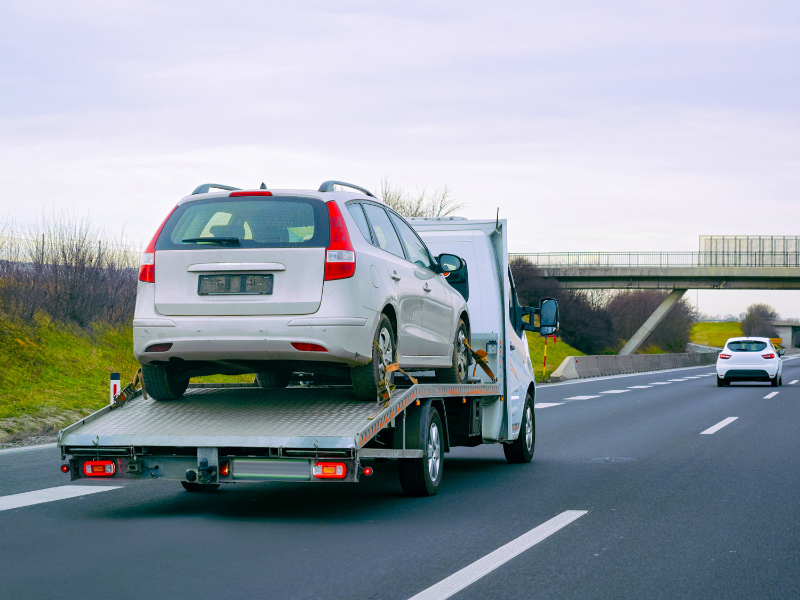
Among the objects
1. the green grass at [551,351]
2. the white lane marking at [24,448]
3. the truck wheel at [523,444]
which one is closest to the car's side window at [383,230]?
the truck wheel at [523,444]

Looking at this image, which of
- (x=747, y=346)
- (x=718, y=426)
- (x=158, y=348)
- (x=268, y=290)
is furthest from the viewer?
(x=747, y=346)

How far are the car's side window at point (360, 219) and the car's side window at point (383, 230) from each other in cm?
13

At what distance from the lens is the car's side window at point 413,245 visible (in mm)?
8633

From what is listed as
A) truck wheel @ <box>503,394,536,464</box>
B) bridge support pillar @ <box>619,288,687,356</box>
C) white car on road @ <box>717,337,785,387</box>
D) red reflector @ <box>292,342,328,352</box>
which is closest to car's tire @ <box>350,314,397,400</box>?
red reflector @ <box>292,342,328,352</box>

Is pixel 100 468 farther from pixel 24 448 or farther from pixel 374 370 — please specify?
pixel 24 448

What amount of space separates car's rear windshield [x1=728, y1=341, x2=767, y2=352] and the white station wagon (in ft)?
79.0

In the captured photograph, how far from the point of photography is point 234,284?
6.92 m

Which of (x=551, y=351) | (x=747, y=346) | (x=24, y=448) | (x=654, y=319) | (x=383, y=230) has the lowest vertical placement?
(x=551, y=351)

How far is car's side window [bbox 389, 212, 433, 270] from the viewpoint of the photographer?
8.63 metres

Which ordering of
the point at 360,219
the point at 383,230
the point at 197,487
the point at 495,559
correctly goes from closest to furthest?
the point at 495,559 → the point at 360,219 → the point at 383,230 → the point at 197,487

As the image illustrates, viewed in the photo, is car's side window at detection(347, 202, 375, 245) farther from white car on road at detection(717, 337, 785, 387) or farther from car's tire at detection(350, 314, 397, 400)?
white car on road at detection(717, 337, 785, 387)

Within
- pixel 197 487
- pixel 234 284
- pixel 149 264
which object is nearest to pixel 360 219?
pixel 234 284

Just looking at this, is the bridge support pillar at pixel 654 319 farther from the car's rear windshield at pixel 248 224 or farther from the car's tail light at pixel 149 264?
the car's tail light at pixel 149 264

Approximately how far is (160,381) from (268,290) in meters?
1.43
